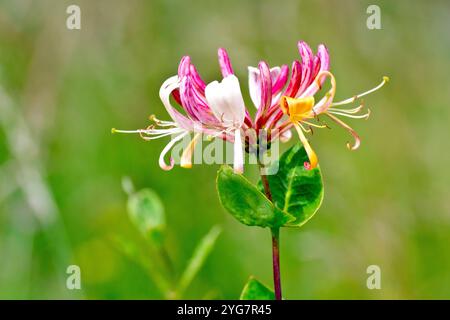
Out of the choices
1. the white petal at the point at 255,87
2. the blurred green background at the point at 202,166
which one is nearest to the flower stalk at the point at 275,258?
the white petal at the point at 255,87

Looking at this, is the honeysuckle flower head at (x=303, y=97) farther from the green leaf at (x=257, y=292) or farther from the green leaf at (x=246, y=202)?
the green leaf at (x=257, y=292)

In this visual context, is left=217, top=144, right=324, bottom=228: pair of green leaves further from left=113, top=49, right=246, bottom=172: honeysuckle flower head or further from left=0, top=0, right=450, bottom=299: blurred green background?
left=0, top=0, right=450, bottom=299: blurred green background

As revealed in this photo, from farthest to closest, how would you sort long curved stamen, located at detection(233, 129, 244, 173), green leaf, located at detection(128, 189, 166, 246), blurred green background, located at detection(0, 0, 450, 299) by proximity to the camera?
blurred green background, located at detection(0, 0, 450, 299) → green leaf, located at detection(128, 189, 166, 246) → long curved stamen, located at detection(233, 129, 244, 173)

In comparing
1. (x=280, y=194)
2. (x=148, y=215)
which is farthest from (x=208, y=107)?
(x=148, y=215)

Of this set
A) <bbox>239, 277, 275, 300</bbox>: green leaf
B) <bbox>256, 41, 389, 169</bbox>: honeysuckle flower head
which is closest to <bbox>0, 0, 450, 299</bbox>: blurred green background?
<bbox>239, 277, 275, 300</bbox>: green leaf
